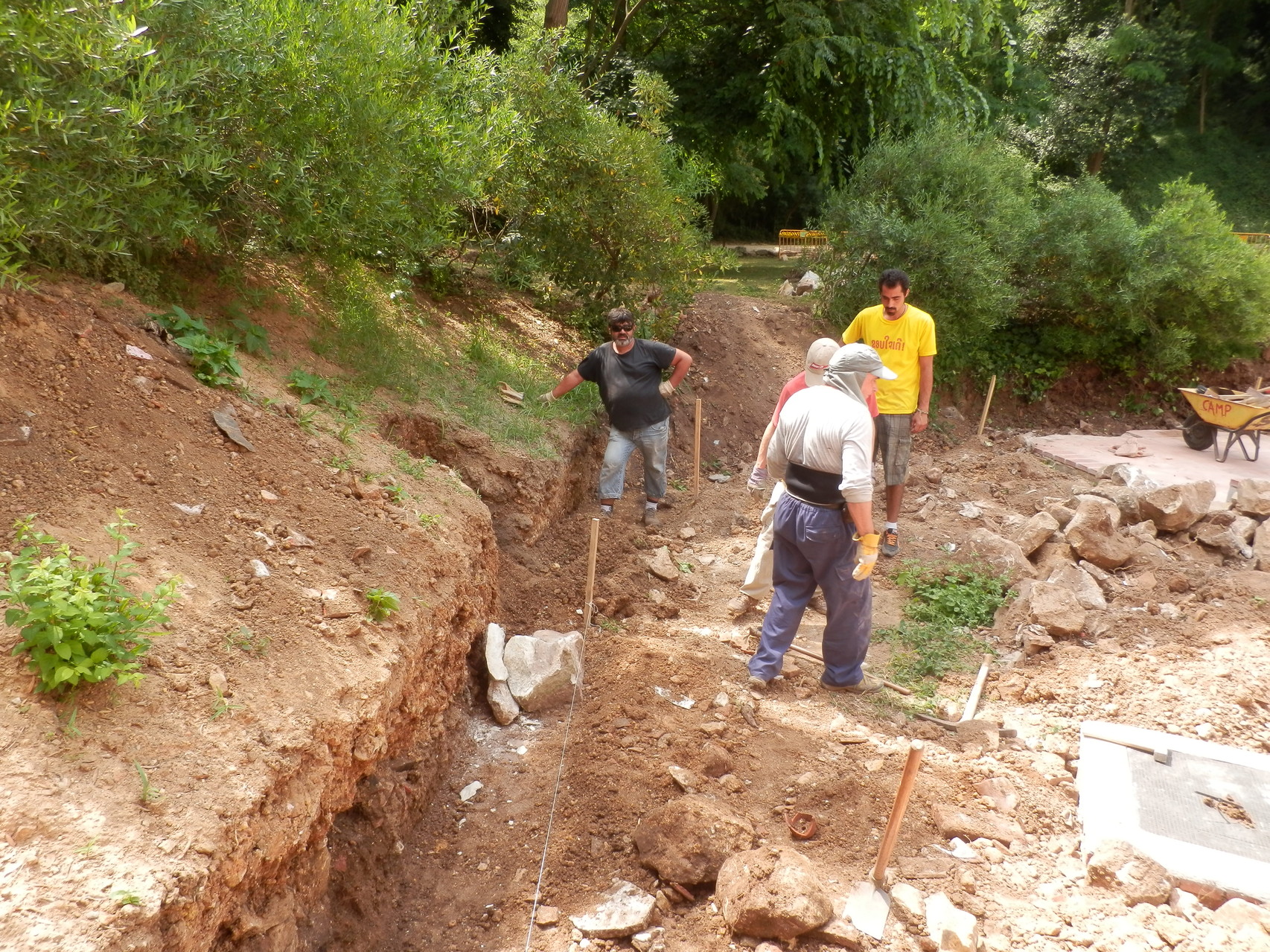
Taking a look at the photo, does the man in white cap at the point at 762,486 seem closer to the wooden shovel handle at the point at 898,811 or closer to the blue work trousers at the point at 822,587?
the blue work trousers at the point at 822,587

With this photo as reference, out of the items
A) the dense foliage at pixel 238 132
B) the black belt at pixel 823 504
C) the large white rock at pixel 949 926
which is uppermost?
the dense foliage at pixel 238 132

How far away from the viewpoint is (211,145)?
4.58 meters

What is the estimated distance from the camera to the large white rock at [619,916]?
11.3 ft

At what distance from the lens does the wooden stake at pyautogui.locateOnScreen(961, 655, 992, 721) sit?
16.3 feet

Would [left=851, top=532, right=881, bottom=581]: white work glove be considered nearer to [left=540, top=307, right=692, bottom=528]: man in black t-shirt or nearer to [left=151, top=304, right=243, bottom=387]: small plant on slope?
[left=540, top=307, right=692, bottom=528]: man in black t-shirt

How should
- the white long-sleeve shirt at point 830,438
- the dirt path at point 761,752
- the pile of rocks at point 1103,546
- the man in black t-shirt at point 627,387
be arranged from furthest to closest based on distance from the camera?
the man in black t-shirt at point 627,387 < the pile of rocks at point 1103,546 < the white long-sleeve shirt at point 830,438 < the dirt path at point 761,752

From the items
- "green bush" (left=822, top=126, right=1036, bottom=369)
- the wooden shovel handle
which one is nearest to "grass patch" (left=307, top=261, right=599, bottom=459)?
the wooden shovel handle

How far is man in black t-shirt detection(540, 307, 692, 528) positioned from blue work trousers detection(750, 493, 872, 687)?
2099 millimetres

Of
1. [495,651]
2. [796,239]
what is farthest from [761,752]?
[796,239]

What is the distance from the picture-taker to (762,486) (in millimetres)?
5840

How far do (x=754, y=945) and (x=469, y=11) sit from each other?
7.26 meters

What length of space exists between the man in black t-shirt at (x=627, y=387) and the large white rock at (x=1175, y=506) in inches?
165

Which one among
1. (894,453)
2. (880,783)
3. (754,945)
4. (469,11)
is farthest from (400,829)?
(469,11)

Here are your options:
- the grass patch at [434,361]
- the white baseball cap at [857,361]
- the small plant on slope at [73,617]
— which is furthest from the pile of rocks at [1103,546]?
the small plant on slope at [73,617]
